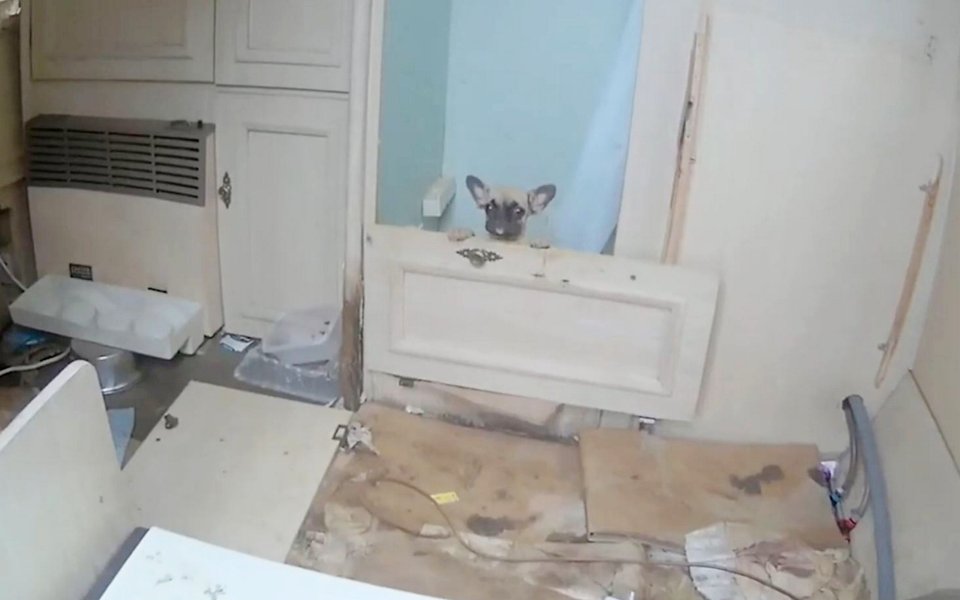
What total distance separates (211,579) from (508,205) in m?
1.14

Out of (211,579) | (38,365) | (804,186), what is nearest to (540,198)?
(804,186)

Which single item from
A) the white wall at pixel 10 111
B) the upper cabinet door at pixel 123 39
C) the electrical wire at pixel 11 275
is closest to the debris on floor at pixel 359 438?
the upper cabinet door at pixel 123 39

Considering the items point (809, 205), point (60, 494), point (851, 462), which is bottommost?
point (851, 462)

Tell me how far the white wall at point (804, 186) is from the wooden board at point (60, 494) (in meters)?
1.20

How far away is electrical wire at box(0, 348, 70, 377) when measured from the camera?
2248 millimetres

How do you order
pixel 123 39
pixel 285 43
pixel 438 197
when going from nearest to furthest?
pixel 438 197 → pixel 285 43 → pixel 123 39

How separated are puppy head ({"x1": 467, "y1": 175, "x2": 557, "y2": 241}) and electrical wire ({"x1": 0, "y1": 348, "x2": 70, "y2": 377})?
128 cm

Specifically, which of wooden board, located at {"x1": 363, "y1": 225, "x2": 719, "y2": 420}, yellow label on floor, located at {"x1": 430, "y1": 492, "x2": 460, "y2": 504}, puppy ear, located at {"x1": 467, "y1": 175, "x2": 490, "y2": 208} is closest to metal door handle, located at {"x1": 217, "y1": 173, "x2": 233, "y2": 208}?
wooden board, located at {"x1": 363, "y1": 225, "x2": 719, "y2": 420}

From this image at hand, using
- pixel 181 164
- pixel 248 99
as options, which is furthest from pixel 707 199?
pixel 181 164

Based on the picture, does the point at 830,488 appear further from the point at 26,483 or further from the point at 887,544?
the point at 26,483

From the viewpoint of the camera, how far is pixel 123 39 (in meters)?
2.37

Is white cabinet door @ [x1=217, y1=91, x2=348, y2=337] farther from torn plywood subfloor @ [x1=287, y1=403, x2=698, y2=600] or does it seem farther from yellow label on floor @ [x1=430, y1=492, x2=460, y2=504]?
yellow label on floor @ [x1=430, y1=492, x2=460, y2=504]

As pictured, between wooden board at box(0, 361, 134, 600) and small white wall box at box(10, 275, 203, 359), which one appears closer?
wooden board at box(0, 361, 134, 600)

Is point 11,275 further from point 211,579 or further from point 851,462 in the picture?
point 851,462
